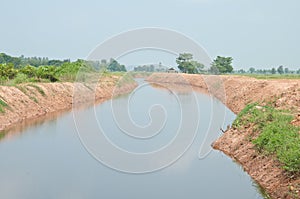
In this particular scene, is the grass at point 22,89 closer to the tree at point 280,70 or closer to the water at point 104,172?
the water at point 104,172

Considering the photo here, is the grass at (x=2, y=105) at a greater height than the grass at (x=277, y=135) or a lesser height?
greater

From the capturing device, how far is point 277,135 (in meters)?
8.69

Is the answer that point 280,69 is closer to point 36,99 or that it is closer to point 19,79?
point 19,79

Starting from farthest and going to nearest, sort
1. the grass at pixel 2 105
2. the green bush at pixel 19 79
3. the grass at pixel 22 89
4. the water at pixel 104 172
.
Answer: the green bush at pixel 19 79, the grass at pixel 22 89, the grass at pixel 2 105, the water at pixel 104 172

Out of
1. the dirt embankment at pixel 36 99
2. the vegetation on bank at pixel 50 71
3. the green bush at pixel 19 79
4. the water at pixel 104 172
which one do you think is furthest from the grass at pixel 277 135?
the green bush at pixel 19 79

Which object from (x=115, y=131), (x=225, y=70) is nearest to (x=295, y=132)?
(x=115, y=131)

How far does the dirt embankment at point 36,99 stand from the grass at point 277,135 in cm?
953

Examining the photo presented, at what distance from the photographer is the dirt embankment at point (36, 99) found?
15.6m

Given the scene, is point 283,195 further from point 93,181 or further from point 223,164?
point 93,181

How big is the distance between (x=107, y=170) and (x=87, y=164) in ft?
2.62

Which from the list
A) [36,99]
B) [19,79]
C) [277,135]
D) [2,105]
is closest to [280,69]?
[19,79]

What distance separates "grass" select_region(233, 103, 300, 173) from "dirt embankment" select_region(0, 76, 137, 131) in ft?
31.3

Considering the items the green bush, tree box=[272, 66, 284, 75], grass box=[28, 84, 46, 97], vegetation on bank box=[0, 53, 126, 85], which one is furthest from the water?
tree box=[272, 66, 284, 75]

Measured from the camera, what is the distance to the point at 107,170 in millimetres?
8961
